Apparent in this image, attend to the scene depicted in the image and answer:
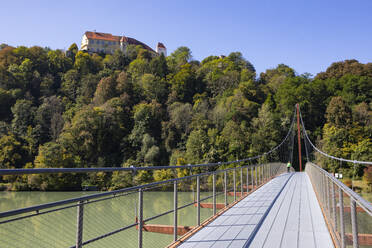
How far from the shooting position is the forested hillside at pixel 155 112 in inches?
1609

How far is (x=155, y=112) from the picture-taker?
172 feet

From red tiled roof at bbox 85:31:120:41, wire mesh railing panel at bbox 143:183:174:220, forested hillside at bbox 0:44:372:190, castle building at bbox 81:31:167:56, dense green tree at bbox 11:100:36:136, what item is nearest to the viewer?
wire mesh railing panel at bbox 143:183:174:220

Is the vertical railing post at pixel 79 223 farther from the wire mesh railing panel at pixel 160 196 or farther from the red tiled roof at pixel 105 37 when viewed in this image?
the red tiled roof at pixel 105 37

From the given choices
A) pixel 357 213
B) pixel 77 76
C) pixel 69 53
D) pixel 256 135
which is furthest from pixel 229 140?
pixel 69 53

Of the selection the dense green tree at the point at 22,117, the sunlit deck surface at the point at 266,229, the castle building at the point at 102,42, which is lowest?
the sunlit deck surface at the point at 266,229

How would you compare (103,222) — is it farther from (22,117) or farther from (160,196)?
(22,117)

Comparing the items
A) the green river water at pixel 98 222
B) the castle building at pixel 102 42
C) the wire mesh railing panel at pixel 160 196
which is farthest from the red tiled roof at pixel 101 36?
the wire mesh railing panel at pixel 160 196

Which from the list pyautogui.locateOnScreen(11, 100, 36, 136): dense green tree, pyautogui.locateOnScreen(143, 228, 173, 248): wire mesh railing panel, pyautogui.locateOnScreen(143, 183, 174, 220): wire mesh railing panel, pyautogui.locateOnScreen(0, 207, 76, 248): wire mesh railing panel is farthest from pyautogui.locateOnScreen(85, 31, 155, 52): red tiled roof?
pyautogui.locateOnScreen(0, 207, 76, 248): wire mesh railing panel

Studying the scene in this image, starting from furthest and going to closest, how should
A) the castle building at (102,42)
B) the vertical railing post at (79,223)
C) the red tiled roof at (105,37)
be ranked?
the red tiled roof at (105,37)
the castle building at (102,42)
the vertical railing post at (79,223)

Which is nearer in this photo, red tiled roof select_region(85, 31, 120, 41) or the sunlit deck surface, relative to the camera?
the sunlit deck surface

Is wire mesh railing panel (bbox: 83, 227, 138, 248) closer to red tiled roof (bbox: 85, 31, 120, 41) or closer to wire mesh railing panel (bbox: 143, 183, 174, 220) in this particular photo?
wire mesh railing panel (bbox: 143, 183, 174, 220)

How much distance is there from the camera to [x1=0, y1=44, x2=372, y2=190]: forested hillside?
40875 millimetres

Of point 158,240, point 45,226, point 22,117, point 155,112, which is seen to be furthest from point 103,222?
point 22,117

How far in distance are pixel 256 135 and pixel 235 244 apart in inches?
1585
